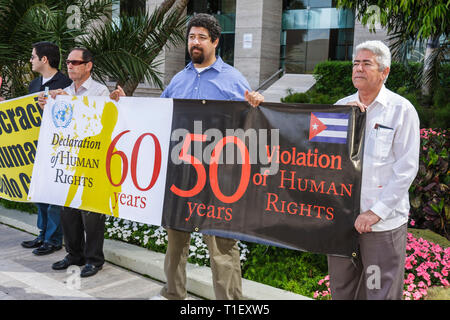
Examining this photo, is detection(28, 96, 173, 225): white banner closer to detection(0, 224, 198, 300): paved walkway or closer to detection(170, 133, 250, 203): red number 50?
detection(170, 133, 250, 203): red number 50

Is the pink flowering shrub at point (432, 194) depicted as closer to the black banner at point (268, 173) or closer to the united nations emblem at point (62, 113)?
the black banner at point (268, 173)

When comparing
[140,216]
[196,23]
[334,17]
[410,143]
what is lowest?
[140,216]

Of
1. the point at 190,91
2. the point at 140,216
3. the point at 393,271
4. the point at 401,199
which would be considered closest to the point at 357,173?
the point at 401,199

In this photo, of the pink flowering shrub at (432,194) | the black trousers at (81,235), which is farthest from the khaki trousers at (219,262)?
the pink flowering shrub at (432,194)

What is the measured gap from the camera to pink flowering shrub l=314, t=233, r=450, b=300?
4070 millimetres

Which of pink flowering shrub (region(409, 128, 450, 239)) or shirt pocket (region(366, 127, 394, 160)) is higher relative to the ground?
shirt pocket (region(366, 127, 394, 160))

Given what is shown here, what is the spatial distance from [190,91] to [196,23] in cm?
52

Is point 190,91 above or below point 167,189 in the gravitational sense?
above

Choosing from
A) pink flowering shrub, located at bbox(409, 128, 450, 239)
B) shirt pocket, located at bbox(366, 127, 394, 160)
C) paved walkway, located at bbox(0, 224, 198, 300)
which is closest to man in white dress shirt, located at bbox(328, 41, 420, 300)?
shirt pocket, located at bbox(366, 127, 394, 160)

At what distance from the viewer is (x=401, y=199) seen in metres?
2.79

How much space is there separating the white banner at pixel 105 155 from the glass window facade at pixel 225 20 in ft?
56.8

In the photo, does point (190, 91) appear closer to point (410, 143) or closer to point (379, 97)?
point (379, 97)

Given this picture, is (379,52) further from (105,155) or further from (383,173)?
(105,155)
